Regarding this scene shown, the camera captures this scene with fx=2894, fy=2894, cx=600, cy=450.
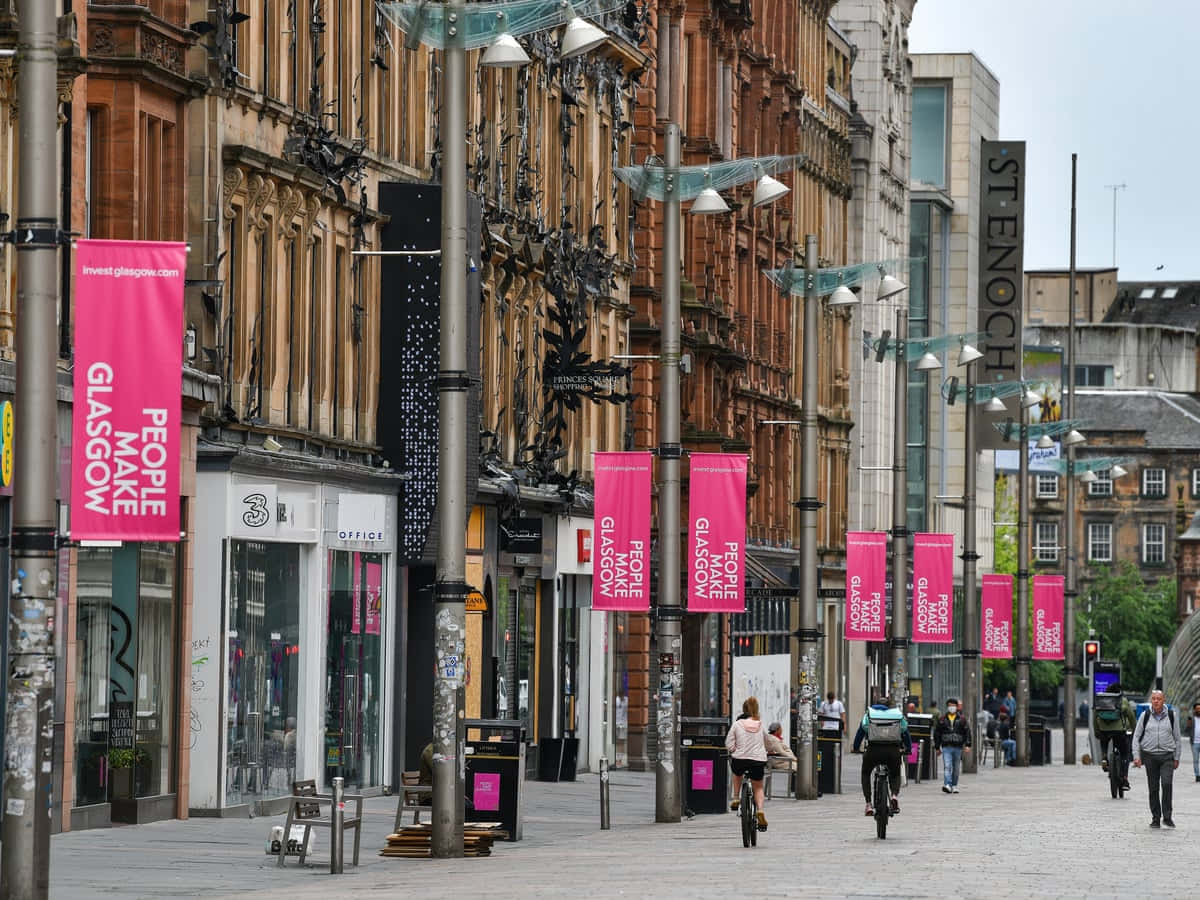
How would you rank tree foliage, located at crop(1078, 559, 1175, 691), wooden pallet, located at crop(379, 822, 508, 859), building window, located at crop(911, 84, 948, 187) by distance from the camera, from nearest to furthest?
wooden pallet, located at crop(379, 822, 508, 859), building window, located at crop(911, 84, 948, 187), tree foliage, located at crop(1078, 559, 1175, 691)

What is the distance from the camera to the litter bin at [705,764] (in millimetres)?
37156

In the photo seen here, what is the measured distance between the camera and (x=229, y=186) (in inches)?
1340

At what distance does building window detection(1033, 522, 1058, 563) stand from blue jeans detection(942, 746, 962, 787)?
104 meters

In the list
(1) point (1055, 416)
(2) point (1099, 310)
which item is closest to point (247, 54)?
(1) point (1055, 416)

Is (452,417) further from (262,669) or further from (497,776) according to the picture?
(262,669)

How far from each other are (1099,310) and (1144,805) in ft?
Result: 442

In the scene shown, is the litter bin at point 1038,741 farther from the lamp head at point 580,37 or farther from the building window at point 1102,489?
the building window at point 1102,489

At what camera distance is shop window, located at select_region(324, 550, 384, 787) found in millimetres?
37906

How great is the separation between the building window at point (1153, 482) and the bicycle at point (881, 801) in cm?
12755

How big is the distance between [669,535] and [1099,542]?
123932 mm

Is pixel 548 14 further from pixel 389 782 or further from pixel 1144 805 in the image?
pixel 1144 805

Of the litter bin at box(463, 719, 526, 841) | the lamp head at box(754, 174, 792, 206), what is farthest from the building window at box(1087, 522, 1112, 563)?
the litter bin at box(463, 719, 526, 841)

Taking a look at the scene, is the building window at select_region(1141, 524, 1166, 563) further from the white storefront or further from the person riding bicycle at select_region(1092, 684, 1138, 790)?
the white storefront

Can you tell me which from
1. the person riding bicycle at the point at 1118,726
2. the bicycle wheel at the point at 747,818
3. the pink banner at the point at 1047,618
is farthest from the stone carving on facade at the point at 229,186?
the pink banner at the point at 1047,618
